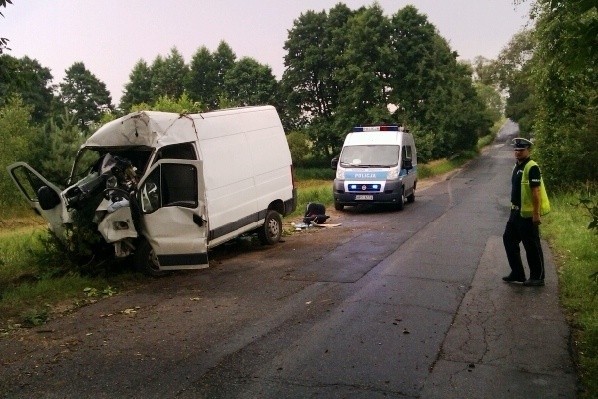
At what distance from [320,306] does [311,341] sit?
1.27 m

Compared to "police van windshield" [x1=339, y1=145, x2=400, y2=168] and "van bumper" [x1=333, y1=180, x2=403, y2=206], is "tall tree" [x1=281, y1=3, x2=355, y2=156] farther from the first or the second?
"van bumper" [x1=333, y1=180, x2=403, y2=206]

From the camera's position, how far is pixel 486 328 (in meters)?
5.86

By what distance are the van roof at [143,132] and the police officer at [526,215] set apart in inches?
197

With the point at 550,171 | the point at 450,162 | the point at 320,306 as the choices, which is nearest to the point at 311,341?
the point at 320,306

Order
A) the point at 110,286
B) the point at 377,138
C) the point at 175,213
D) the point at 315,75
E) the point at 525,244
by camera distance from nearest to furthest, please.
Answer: the point at 525,244, the point at 110,286, the point at 175,213, the point at 377,138, the point at 315,75

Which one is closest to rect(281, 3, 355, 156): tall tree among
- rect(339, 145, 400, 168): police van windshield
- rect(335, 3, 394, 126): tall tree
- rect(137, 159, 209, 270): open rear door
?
rect(335, 3, 394, 126): tall tree

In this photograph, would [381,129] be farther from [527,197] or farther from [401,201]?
[527,197]

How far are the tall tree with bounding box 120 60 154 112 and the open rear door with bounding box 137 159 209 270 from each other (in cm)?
5979

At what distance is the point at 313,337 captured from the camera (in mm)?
5566

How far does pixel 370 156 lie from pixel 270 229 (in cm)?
728

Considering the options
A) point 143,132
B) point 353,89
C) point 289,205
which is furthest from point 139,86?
point 143,132

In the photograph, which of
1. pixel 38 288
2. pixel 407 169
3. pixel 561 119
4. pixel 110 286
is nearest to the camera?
pixel 38 288

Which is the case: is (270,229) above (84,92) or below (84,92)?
below

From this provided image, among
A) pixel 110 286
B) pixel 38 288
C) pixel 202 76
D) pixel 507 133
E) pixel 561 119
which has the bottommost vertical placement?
pixel 507 133
